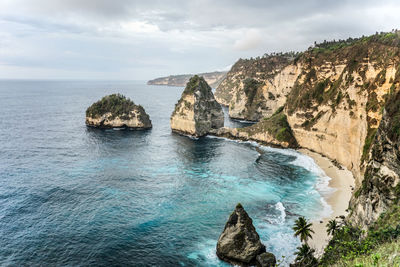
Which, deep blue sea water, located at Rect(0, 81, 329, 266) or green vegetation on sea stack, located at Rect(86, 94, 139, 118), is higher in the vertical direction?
green vegetation on sea stack, located at Rect(86, 94, 139, 118)

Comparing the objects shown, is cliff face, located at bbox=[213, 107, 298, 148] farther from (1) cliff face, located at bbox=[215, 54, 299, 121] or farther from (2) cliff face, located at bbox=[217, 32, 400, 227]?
(1) cliff face, located at bbox=[215, 54, 299, 121]

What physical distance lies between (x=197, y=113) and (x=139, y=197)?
64.0m

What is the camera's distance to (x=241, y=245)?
40.8 meters

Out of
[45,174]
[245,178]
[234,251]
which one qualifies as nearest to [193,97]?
[245,178]

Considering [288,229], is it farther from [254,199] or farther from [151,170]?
[151,170]

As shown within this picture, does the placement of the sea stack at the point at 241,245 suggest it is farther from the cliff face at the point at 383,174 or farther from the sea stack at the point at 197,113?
the sea stack at the point at 197,113

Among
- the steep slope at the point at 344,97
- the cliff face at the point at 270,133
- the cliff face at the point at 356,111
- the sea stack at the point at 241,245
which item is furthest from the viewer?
the cliff face at the point at 270,133

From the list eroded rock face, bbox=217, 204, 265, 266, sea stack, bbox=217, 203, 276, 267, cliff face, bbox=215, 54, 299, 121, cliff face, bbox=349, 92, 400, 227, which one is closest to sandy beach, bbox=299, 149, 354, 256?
cliff face, bbox=349, 92, 400, 227

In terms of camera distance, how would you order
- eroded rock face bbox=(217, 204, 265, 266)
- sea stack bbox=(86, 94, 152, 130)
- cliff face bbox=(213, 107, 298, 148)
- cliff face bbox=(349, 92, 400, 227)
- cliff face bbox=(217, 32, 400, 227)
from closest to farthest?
cliff face bbox=(349, 92, 400, 227) < cliff face bbox=(217, 32, 400, 227) < eroded rock face bbox=(217, 204, 265, 266) < cliff face bbox=(213, 107, 298, 148) < sea stack bbox=(86, 94, 152, 130)

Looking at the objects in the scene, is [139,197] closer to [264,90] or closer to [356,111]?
[356,111]

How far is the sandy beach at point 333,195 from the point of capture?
147ft

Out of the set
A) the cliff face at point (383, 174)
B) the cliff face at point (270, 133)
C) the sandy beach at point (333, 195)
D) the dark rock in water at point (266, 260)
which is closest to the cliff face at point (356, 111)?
the cliff face at point (383, 174)

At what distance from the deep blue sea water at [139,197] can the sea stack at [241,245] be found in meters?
2.11

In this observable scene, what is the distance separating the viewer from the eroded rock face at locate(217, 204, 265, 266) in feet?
132
